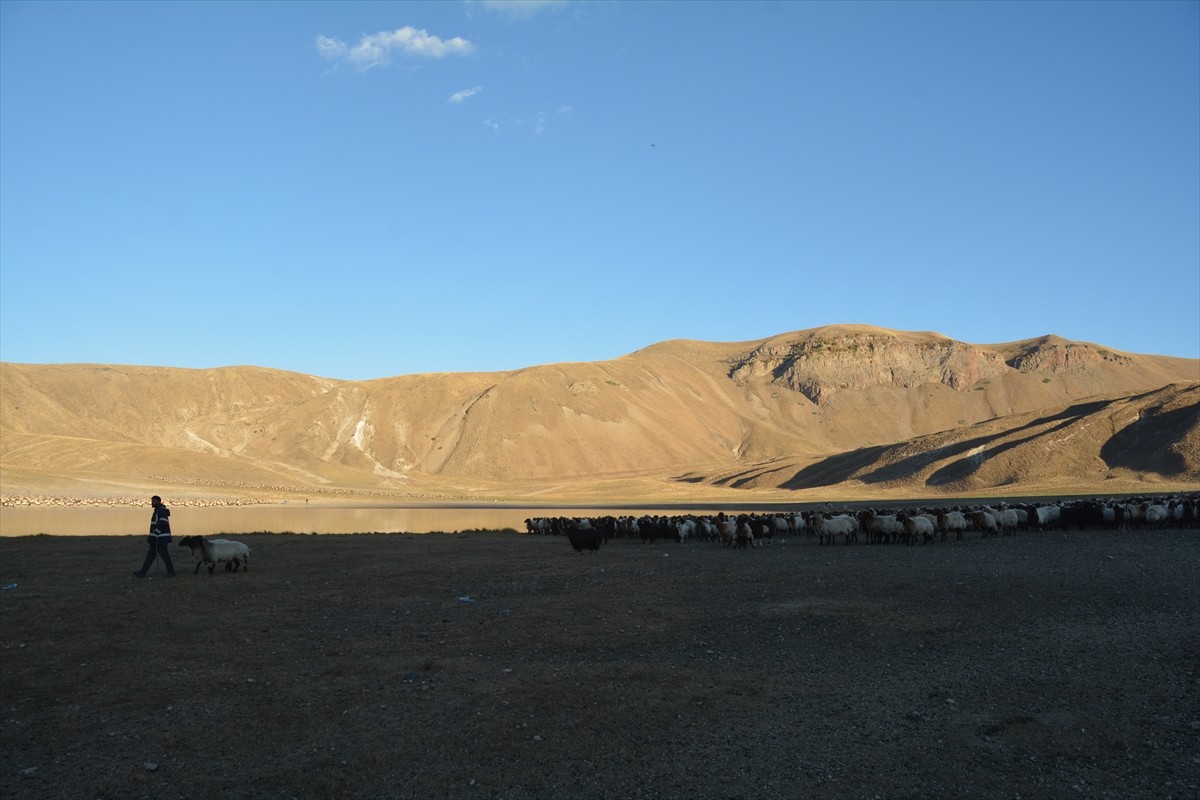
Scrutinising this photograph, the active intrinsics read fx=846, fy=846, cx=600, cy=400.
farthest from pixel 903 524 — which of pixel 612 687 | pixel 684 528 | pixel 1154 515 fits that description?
pixel 612 687

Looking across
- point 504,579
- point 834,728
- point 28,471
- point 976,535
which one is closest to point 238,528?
point 504,579

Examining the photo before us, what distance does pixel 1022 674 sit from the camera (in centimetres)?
984

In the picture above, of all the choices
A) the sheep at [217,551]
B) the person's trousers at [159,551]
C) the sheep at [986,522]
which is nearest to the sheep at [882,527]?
the sheep at [986,522]

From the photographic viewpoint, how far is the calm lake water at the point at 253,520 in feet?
131

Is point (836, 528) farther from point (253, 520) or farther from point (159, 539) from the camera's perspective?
point (253, 520)

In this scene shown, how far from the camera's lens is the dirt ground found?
720 cm

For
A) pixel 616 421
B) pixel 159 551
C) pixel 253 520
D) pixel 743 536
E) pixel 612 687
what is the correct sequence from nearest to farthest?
pixel 612 687
pixel 159 551
pixel 743 536
pixel 253 520
pixel 616 421

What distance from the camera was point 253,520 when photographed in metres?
48.9

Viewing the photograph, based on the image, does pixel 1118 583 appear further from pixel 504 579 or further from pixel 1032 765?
pixel 504 579

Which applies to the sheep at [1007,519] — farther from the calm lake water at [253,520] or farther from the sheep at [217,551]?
the calm lake water at [253,520]

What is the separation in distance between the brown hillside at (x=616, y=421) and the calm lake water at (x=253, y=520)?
74.4 feet

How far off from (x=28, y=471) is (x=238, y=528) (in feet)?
161

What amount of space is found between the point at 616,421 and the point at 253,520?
287 ft

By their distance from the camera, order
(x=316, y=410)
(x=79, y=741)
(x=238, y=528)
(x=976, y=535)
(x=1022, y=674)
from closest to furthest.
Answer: (x=79, y=741) < (x=1022, y=674) < (x=976, y=535) < (x=238, y=528) < (x=316, y=410)
